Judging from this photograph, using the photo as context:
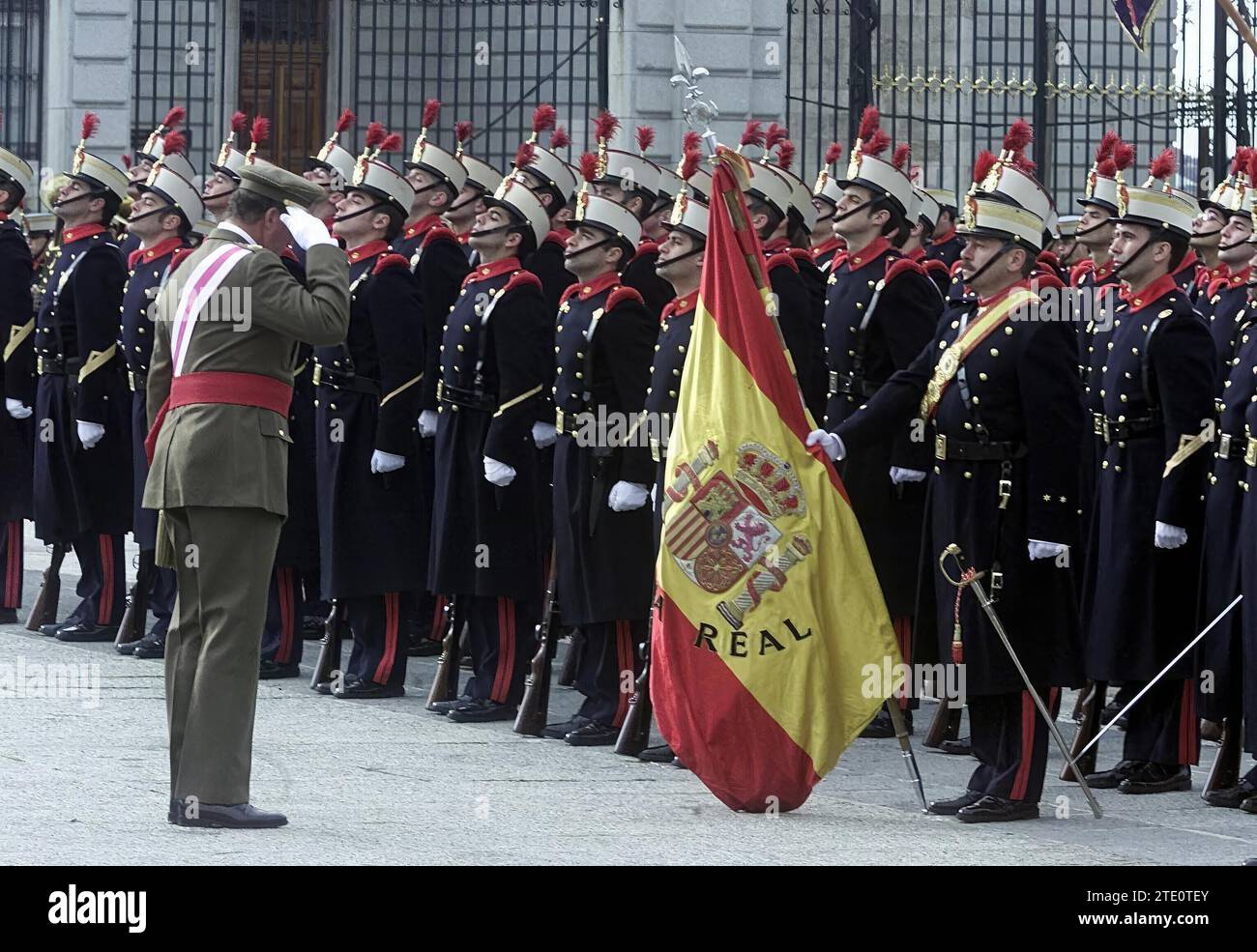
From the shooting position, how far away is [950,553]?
8.02 metres

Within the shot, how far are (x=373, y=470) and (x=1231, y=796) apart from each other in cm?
382

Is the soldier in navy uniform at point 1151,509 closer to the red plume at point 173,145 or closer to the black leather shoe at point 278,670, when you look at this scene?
the black leather shoe at point 278,670

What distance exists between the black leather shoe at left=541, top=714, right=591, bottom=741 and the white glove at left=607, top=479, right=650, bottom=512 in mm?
834

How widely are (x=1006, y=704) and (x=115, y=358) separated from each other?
5.20 m

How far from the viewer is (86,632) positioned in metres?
11.5

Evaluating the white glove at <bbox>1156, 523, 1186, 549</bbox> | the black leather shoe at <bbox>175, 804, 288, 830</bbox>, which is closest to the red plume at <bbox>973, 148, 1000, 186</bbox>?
the white glove at <bbox>1156, 523, 1186, 549</bbox>

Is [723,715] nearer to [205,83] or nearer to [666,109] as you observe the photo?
[666,109]

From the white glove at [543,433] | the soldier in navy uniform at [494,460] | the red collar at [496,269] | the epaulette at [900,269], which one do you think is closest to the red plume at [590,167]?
the soldier in navy uniform at [494,460]

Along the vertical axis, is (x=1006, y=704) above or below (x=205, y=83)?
below

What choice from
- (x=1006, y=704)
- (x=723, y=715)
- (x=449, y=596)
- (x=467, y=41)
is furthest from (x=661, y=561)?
(x=467, y=41)

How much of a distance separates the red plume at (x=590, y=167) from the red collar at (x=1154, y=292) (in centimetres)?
265

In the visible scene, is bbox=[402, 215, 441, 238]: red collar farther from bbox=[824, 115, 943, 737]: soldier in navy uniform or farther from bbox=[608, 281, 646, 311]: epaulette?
bbox=[824, 115, 943, 737]: soldier in navy uniform

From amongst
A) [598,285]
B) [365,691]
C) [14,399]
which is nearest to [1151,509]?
[598,285]

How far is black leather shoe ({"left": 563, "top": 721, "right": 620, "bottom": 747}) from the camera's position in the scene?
362 inches
